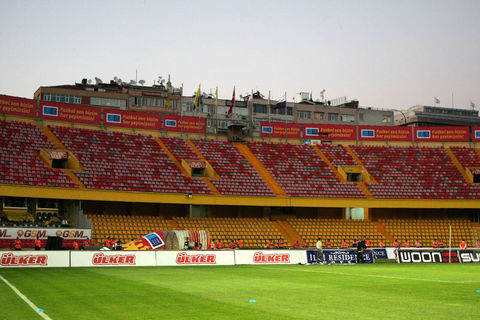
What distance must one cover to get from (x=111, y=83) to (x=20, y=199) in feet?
178

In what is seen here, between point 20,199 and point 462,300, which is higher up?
point 20,199

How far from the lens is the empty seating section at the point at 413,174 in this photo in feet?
192

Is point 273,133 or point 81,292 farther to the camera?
point 273,133

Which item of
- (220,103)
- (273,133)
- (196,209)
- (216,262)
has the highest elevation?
(220,103)

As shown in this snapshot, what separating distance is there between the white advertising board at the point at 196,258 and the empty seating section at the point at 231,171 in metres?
17.2

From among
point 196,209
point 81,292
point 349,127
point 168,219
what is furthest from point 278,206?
point 81,292

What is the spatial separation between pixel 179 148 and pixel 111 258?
26.7m

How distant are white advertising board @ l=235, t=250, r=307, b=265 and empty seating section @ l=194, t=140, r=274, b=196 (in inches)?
636

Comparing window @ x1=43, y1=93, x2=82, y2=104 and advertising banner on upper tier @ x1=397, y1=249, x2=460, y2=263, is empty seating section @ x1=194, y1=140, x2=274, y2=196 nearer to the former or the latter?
advertising banner on upper tier @ x1=397, y1=249, x2=460, y2=263

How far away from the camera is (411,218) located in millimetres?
62406

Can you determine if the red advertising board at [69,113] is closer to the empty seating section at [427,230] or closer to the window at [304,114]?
the empty seating section at [427,230]

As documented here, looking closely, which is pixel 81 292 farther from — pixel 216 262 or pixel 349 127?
pixel 349 127

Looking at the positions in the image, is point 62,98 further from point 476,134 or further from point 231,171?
point 476,134

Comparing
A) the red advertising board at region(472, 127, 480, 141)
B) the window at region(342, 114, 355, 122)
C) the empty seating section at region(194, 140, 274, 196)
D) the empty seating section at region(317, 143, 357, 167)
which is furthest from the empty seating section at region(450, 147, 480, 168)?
the window at region(342, 114, 355, 122)
